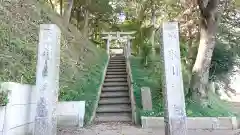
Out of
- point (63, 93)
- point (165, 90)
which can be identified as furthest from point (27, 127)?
point (165, 90)

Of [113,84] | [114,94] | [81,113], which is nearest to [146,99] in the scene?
[114,94]

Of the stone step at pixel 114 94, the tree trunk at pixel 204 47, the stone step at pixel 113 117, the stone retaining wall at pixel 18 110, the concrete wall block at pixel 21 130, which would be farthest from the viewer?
the stone step at pixel 114 94

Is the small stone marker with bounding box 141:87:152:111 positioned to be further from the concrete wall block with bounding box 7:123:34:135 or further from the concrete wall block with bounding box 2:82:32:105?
the concrete wall block with bounding box 2:82:32:105

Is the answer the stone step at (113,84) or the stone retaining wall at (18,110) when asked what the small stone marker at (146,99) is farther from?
the stone retaining wall at (18,110)

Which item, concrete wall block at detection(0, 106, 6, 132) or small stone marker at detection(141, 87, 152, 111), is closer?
concrete wall block at detection(0, 106, 6, 132)

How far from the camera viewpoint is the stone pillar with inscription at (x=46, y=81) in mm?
5633

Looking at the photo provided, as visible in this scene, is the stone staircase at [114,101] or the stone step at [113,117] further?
the stone staircase at [114,101]

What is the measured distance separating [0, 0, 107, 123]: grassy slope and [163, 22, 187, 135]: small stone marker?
3.03 meters

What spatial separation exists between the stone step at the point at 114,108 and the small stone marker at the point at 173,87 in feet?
10.3

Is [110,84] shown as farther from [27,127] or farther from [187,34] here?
[27,127]

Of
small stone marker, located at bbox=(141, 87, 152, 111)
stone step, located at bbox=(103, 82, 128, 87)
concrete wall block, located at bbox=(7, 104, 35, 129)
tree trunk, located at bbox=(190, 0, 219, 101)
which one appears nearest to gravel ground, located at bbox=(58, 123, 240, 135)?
small stone marker, located at bbox=(141, 87, 152, 111)

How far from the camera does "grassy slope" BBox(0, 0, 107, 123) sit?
634 cm

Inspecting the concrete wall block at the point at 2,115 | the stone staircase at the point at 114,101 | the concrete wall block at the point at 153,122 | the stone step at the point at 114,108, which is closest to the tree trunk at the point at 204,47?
the concrete wall block at the point at 153,122

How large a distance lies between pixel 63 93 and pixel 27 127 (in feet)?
8.28
